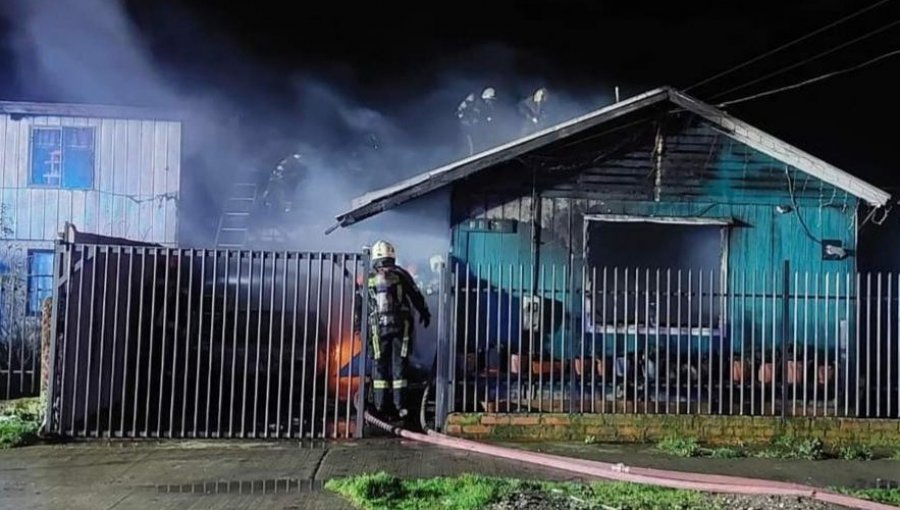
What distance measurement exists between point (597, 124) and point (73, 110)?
11.3 m

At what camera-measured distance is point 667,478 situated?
22.7 feet

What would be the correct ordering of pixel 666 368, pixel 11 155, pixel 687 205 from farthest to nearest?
pixel 11 155, pixel 687 205, pixel 666 368

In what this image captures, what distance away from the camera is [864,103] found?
21516mm

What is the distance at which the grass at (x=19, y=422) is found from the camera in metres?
8.04

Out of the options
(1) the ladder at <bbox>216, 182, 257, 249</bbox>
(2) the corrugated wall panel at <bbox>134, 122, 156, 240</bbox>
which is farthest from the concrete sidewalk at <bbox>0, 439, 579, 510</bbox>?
(2) the corrugated wall panel at <bbox>134, 122, 156, 240</bbox>

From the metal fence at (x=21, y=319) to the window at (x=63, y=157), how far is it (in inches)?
60.2

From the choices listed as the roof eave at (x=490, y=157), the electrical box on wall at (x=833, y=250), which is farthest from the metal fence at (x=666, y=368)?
the roof eave at (x=490, y=157)

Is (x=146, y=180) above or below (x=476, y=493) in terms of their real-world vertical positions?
above

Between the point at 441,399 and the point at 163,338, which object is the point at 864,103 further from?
the point at 163,338

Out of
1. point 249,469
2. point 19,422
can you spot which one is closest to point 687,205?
point 249,469

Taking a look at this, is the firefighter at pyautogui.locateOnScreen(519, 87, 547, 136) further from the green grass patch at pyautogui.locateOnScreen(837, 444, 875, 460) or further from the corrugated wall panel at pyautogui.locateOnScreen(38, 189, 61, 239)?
the corrugated wall panel at pyautogui.locateOnScreen(38, 189, 61, 239)

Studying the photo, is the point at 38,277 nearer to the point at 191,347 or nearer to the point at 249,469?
the point at 191,347

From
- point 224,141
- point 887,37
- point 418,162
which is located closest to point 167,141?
point 224,141

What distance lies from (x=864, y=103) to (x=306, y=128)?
46.1 ft
